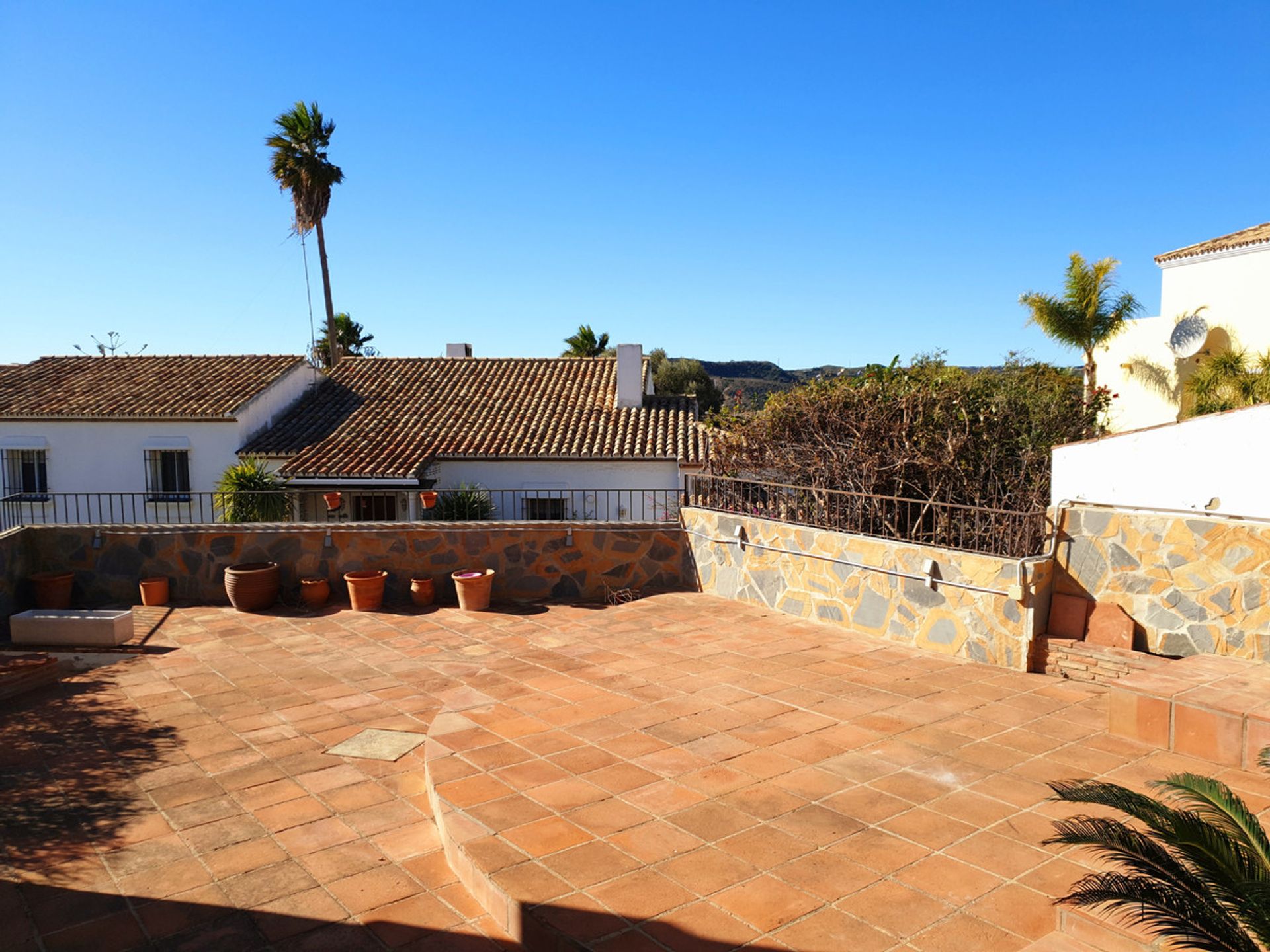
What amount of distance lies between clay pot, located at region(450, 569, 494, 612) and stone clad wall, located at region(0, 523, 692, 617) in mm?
548

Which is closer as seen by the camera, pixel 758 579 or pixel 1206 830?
pixel 1206 830

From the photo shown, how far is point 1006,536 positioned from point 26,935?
25.4 ft

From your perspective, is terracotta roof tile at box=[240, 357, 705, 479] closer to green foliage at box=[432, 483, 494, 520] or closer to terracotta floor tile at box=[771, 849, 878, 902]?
green foliage at box=[432, 483, 494, 520]

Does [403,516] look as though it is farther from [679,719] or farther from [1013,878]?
[1013,878]

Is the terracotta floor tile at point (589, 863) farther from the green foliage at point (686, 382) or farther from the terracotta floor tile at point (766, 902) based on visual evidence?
the green foliage at point (686, 382)

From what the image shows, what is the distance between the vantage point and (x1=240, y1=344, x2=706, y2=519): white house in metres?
17.8

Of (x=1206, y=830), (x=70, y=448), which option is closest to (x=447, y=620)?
(x=1206, y=830)

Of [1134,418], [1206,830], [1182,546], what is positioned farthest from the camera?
[1134,418]

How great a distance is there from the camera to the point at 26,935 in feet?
→ 13.6

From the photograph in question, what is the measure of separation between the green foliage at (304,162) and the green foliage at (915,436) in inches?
1040

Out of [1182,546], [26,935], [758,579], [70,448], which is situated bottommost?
[26,935]

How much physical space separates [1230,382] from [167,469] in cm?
2584

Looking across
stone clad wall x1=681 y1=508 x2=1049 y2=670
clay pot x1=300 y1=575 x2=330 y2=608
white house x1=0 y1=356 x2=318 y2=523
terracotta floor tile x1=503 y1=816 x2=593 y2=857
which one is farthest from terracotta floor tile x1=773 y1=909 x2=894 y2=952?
white house x1=0 y1=356 x2=318 y2=523

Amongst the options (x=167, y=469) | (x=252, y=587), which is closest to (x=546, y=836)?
(x=252, y=587)
